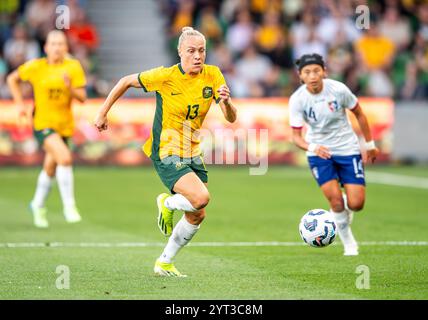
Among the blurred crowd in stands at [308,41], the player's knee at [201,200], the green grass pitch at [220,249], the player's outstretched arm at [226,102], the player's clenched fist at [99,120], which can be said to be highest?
the blurred crowd in stands at [308,41]

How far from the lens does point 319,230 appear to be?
1099cm

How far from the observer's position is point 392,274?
10227 millimetres

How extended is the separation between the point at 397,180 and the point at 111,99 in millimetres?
12587

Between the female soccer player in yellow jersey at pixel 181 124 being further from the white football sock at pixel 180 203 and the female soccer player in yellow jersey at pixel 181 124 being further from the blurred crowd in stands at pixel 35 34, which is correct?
the blurred crowd in stands at pixel 35 34

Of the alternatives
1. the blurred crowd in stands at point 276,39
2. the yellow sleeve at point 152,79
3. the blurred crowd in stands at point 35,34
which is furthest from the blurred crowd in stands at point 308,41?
the yellow sleeve at point 152,79

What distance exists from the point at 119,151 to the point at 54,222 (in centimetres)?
901

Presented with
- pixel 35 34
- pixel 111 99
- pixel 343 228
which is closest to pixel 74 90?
pixel 343 228

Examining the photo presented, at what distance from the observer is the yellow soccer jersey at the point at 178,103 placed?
10312 millimetres

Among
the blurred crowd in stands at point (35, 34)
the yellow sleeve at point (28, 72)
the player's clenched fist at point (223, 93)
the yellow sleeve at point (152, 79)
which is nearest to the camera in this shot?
the player's clenched fist at point (223, 93)

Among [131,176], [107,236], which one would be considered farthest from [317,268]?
[131,176]

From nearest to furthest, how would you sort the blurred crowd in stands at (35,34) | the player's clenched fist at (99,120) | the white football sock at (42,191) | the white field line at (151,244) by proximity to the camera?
the player's clenched fist at (99,120) < the white field line at (151,244) < the white football sock at (42,191) < the blurred crowd in stands at (35,34)

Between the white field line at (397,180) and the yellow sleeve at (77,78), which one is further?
the white field line at (397,180)

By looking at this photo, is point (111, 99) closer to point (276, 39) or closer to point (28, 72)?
point (28, 72)

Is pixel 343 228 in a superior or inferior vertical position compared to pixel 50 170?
inferior
